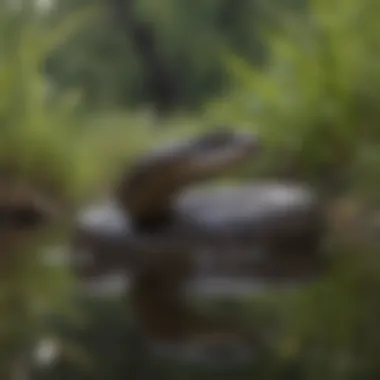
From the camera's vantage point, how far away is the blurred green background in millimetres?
901

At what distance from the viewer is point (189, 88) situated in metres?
0.95

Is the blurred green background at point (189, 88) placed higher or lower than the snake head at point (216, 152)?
higher

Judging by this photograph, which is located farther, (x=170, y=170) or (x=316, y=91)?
(x=316, y=91)

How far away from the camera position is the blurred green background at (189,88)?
90 centimetres

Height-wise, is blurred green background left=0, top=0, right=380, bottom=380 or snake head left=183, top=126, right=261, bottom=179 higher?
blurred green background left=0, top=0, right=380, bottom=380

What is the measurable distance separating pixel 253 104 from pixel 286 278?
0.92 ft

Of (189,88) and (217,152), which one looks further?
(189,88)

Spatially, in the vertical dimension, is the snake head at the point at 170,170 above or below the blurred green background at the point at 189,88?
below

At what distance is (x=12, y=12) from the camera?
98 centimetres

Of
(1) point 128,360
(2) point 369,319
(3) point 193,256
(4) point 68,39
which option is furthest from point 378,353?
(4) point 68,39

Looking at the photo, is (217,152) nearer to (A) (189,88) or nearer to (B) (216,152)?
(B) (216,152)

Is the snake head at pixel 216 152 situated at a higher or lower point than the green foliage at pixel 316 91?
lower

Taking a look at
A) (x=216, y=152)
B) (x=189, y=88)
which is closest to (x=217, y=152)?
(x=216, y=152)

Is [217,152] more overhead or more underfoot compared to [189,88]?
more underfoot
